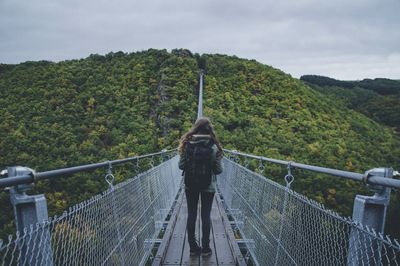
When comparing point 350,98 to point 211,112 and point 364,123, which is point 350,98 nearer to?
point 364,123

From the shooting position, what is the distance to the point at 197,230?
5.57m

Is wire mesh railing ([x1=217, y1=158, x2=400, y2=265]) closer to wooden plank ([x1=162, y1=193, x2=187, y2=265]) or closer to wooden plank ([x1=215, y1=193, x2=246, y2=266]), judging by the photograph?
wooden plank ([x1=215, y1=193, x2=246, y2=266])

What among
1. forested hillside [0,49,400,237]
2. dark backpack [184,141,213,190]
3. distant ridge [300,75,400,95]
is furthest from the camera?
distant ridge [300,75,400,95]

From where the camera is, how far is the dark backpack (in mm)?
3652

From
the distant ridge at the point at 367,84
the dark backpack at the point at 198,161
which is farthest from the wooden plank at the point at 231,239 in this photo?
the distant ridge at the point at 367,84

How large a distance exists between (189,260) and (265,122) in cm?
3449

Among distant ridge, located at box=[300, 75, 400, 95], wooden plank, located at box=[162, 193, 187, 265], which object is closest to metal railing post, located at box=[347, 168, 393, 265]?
wooden plank, located at box=[162, 193, 187, 265]

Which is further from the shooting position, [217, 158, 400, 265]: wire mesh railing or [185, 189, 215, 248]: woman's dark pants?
[185, 189, 215, 248]: woman's dark pants

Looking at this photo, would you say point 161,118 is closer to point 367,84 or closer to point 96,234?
point 96,234

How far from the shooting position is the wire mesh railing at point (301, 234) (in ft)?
5.37

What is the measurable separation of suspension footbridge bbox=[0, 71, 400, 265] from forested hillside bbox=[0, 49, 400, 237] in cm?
1019

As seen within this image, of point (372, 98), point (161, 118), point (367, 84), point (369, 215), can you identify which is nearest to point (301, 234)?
point (369, 215)

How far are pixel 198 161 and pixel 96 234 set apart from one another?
4.83ft

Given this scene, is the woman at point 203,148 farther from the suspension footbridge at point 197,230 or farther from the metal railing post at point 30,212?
the metal railing post at point 30,212
